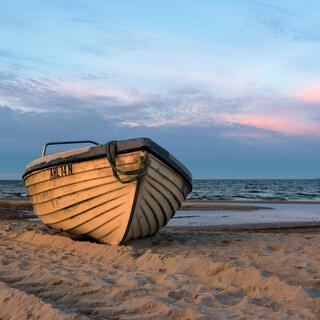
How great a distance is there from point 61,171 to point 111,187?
915mm

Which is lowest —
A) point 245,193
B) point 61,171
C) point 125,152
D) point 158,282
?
point 245,193

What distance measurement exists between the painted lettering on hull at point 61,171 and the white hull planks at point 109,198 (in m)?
0.05

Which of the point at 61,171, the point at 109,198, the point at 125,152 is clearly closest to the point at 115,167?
the point at 125,152

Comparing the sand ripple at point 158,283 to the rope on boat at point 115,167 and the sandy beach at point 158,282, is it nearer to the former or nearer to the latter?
the sandy beach at point 158,282

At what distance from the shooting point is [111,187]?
5176 mm

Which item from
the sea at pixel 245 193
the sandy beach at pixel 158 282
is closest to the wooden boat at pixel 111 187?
the sandy beach at pixel 158 282

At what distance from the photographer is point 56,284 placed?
3541mm

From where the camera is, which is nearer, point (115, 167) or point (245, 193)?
point (115, 167)

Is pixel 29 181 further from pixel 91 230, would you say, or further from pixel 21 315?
pixel 21 315

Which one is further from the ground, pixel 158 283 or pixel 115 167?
pixel 115 167

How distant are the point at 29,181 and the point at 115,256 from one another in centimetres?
249

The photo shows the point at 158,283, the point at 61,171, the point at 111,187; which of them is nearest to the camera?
the point at 158,283

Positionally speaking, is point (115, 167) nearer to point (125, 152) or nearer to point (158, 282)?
point (125, 152)

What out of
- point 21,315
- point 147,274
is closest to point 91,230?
point 147,274
